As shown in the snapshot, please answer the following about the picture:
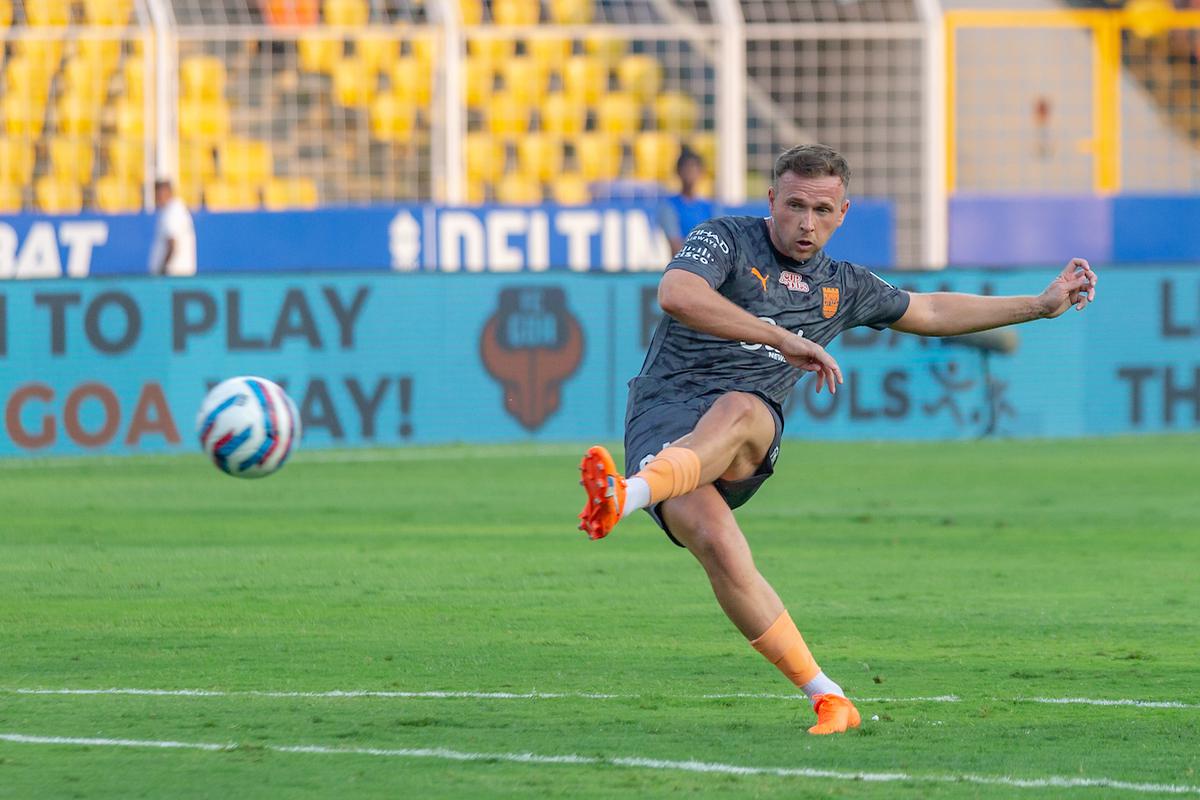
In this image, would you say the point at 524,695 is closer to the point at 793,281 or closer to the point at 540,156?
the point at 793,281

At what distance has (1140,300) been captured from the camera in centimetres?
1861

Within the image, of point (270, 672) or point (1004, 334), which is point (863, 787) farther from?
point (1004, 334)

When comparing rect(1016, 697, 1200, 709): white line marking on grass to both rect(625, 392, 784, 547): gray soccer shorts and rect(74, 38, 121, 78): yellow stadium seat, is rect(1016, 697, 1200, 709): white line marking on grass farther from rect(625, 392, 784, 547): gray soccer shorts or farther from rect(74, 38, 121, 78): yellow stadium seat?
rect(74, 38, 121, 78): yellow stadium seat

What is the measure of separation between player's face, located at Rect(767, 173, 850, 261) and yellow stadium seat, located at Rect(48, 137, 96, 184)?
1759 cm

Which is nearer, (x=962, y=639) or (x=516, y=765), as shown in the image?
(x=516, y=765)

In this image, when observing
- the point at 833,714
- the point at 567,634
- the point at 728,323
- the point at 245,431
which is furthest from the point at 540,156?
the point at 833,714

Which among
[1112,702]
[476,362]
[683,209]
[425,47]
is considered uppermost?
[425,47]

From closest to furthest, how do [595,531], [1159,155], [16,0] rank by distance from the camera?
1. [595,531]
2. [16,0]
3. [1159,155]

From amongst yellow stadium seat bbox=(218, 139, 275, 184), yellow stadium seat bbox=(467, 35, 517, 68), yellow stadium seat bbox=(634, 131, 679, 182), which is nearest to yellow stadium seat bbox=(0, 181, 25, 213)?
yellow stadium seat bbox=(218, 139, 275, 184)

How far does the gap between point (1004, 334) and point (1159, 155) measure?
797cm

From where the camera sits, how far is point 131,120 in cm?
2359

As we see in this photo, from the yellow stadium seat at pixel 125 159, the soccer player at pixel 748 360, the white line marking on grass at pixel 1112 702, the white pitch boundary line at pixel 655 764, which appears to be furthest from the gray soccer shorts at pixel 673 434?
the yellow stadium seat at pixel 125 159

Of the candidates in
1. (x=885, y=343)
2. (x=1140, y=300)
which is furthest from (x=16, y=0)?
(x=1140, y=300)

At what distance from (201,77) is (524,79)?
3.51m
